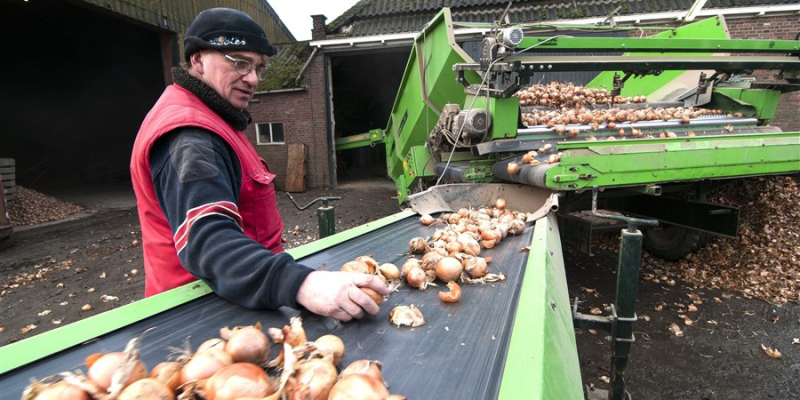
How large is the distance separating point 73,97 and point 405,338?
905 inches

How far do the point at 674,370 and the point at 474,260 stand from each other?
7.80ft

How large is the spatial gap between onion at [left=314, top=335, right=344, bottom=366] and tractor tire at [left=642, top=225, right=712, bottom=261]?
475 centimetres

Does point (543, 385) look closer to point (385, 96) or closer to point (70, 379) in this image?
point (70, 379)

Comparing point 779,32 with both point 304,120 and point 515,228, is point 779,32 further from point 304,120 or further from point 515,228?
point 304,120

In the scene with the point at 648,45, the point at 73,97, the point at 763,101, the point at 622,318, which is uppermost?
the point at 73,97

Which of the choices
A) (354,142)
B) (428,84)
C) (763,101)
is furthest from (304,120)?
(763,101)

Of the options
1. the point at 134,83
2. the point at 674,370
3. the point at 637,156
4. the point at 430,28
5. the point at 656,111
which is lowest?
the point at 674,370

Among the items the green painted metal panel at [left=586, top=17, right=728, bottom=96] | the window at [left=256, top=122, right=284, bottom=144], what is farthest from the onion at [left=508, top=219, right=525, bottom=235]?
the window at [left=256, top=122, right=284, bottom=144]

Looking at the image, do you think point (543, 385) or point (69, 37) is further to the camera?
point (69, 37)

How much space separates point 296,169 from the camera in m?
13.2

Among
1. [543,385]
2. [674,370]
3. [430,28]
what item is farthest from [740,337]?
[430,28]

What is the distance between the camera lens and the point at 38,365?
105 cm

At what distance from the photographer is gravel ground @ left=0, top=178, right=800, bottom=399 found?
3.00 metres

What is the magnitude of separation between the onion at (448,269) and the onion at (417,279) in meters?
0.08
